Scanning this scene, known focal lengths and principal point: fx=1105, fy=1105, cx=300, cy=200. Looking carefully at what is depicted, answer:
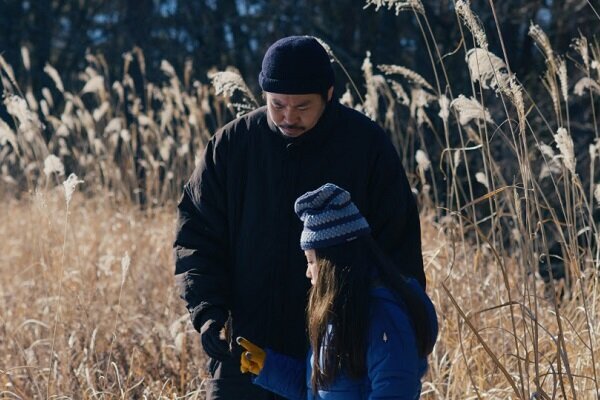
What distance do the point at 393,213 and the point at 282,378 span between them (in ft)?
1.75

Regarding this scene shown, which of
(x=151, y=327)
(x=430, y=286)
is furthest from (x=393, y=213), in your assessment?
(x=151, y=327)

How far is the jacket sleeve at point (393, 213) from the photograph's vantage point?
115 inches

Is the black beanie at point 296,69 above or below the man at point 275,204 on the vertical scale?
above

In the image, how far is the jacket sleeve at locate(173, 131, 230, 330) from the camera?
3.04 meters

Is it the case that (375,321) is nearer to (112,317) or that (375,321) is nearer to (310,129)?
(310,129)

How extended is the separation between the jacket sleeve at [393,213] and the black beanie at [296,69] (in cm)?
24

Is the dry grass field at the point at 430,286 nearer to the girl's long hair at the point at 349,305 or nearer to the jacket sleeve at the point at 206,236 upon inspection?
the girl's long hair at the point at 349,305

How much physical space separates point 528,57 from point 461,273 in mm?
4407

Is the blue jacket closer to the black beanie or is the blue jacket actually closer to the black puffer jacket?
the black puffer jacket

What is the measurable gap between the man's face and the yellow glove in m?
0.58

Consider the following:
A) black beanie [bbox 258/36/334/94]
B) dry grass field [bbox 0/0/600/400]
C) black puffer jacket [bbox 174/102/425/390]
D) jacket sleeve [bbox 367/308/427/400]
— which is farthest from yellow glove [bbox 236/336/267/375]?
black beanie [bbox 258/36/334/94]

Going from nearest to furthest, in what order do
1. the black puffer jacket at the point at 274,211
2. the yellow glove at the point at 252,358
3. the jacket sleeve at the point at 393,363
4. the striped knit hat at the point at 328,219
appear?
1. the jacket sleeve at the point at 393,363
2. the striped knit hat at the point at 328,219
3. the yellow glove at the point at 252,358
4. the black puffer jacket at the point at 274,211

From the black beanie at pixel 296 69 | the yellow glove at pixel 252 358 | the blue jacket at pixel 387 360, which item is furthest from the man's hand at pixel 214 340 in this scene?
the black beanie at pixel 296 69

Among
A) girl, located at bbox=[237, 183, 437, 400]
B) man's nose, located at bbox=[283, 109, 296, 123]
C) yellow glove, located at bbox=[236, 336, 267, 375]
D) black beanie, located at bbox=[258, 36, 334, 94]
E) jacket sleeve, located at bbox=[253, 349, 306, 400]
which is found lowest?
jacket sleeve, located at bbox=[253, 349, 306, 400]
